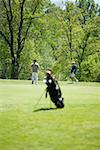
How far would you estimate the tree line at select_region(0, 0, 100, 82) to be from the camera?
64625mm

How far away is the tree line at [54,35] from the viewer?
212 ft

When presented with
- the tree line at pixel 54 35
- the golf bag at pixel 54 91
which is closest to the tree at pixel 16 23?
the tree line at pixel 54 35

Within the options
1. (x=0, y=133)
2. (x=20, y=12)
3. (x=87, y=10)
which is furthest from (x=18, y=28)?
(x=0, y=133)

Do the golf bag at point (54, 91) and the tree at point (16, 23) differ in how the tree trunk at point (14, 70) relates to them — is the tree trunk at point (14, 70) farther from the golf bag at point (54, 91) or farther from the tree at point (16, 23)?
the golf bag at point (54, 91)

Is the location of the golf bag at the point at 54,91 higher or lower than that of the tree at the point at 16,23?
lower

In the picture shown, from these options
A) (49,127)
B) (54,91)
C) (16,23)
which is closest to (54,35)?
(16,23)

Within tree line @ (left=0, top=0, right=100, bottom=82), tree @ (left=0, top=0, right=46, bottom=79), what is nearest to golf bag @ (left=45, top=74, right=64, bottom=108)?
tree @ (left=0, top=0, right=46, bottom=79)

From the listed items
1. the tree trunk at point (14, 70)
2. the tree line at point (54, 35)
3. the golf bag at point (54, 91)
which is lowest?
the tree trunk at point (14, 70)

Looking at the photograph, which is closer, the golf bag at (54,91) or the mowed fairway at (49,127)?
the mowed fairway at (49,127)

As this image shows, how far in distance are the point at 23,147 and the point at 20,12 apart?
2137 inches

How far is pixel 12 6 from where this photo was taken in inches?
2547

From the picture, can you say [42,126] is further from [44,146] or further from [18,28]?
[18,28]

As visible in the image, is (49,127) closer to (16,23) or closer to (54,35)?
(16,23)

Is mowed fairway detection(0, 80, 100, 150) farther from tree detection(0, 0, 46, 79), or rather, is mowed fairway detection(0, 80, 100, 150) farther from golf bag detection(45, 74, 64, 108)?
tree detection(0, 0, 46, 79)
